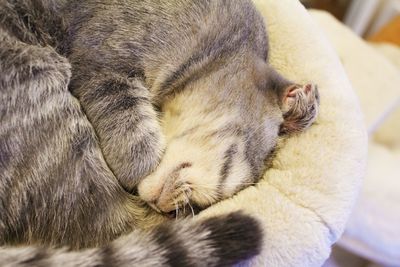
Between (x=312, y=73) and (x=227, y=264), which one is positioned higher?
(x=312, y=73)

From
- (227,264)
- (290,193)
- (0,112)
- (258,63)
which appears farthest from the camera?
(258,63)

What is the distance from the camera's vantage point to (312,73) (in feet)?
4.27

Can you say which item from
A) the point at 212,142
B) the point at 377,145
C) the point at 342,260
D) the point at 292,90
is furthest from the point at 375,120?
the point at 212,142

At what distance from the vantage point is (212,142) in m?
1.13

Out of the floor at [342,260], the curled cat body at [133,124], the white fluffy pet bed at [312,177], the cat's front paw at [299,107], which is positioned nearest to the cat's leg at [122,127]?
the curled cat body at [133,124]

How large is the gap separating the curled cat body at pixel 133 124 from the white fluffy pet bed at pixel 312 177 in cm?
5

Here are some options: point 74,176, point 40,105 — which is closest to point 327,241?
point 74,176

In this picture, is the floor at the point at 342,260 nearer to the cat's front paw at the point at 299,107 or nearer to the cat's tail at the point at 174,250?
the cat's front paw at the point at 299,107

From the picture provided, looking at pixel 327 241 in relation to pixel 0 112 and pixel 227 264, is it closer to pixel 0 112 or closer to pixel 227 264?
pixel 227 264

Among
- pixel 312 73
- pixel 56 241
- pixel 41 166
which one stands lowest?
pixel 56 241

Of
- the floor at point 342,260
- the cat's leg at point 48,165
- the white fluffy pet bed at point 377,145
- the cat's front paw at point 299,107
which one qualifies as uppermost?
the cat's front paw at point 299,107

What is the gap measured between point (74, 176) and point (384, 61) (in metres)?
1.78

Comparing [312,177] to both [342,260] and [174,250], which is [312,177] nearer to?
[174,250]

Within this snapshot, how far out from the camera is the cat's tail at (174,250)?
2.78 ft
